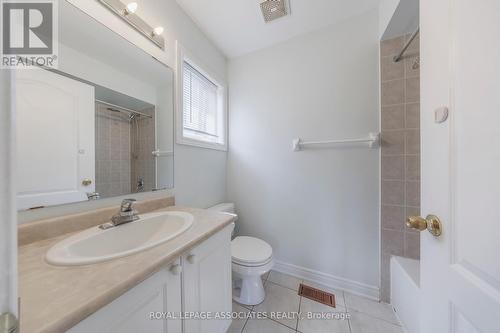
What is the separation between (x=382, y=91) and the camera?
137cm

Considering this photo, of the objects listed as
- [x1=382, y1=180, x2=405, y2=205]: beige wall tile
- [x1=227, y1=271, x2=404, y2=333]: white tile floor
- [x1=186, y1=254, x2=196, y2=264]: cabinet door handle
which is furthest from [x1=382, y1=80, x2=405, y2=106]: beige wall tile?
[x1=186, y1=254, x2=196, y2=264]: cabinet door handle

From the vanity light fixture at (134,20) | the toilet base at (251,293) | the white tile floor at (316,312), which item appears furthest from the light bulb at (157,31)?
the white tile floor at (316,312)

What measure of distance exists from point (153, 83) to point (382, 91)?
5.52 feet

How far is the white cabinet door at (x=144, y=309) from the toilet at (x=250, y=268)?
631 mm

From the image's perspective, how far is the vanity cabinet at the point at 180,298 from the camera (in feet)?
1.64

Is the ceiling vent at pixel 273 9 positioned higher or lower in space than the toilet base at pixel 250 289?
higher

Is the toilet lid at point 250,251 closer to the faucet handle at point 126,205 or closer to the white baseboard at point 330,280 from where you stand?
the white baseboard at point 330,280

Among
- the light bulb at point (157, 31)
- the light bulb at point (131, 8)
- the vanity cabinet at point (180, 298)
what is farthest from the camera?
the light bulb at point (157, 31)

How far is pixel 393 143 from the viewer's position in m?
1.35

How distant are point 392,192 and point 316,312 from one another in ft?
3.44

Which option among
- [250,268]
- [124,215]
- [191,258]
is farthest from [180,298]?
[250,268]

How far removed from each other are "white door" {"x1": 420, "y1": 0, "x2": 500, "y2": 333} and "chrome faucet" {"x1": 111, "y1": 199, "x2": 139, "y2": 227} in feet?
4.14

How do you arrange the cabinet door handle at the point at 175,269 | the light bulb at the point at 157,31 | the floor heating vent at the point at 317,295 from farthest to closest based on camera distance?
the floor heating vent at the point at 317,295
the light bulb at the point at 157,31
the cabinet door handle at the point at 175,269

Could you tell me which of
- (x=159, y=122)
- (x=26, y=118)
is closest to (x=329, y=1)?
(x=159, y=122)
